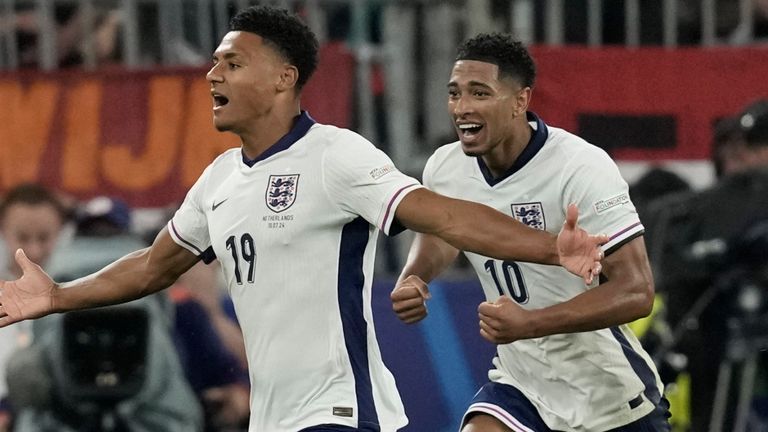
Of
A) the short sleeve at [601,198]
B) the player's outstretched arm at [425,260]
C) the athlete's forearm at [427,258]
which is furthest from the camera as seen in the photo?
the athlete's forearm at [427,258]

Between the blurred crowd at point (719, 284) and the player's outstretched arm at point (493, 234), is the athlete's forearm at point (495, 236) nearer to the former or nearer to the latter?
the player's outstretched arm at point (493, 234)

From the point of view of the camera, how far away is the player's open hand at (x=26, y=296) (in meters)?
6.96

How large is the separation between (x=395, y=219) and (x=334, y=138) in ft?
1.28

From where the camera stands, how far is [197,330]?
9.91m

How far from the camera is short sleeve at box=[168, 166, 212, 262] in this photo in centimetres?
695

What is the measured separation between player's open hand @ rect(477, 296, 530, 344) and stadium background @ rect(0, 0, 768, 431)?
4.40m

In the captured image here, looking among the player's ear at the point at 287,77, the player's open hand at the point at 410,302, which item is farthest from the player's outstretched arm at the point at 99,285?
the player's open hand at the point at 410,302

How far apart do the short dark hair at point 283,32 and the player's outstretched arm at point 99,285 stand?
796mm

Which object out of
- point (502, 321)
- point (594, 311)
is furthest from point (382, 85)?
point (502, 321)

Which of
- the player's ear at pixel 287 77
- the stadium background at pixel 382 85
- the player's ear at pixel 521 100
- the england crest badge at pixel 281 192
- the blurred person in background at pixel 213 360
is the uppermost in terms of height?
the player's ear at pixel 287 77

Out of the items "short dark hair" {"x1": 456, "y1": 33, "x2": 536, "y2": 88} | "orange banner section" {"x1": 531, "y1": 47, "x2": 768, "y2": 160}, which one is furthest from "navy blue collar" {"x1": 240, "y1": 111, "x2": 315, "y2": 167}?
"orange banner section" {"x1": 531, "y1": 47, "x2": 768, "y2": 160}

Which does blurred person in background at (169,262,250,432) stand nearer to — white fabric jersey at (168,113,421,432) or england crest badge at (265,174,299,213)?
white fabric jersey at (168,113,421,432)

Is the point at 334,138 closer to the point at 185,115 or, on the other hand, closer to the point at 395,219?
the point at 395,219

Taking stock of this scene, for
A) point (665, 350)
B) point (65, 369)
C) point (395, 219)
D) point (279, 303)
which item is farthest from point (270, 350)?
point (665, 350)
